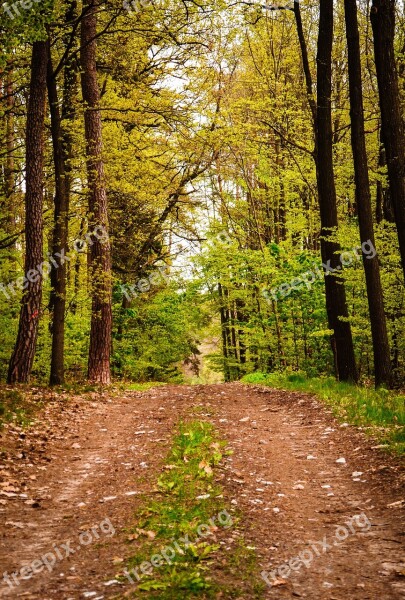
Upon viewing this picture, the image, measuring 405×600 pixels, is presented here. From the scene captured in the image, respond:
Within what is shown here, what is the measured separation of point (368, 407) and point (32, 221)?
8.00 m

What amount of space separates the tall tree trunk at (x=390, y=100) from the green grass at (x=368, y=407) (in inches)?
91.2

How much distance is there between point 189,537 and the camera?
4453 millimetres

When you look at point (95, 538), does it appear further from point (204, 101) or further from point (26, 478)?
point (204, 101)

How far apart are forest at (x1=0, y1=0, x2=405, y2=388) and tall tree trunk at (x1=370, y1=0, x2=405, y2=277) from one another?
3 cm

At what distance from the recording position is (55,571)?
13.4 ft

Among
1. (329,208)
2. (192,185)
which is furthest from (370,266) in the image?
(192,185)

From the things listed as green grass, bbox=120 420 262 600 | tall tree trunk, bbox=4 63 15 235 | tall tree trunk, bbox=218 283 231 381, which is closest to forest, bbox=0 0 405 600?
green grass, bbox=120 420 262 600

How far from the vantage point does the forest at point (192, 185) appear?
11656 millimetres

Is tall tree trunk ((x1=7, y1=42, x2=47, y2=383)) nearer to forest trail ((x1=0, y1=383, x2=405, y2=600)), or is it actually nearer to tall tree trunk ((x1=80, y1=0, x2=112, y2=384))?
forest trail ((x1=0, y1=383, x2=405, y2=600))

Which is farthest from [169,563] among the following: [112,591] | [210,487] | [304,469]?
[304,469]

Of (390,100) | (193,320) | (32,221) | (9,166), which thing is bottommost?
(193,320)

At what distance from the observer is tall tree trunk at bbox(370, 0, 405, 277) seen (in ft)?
26.2

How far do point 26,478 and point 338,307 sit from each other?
28.6 feet

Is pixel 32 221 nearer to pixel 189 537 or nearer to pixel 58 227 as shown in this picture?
pixel 58 227
